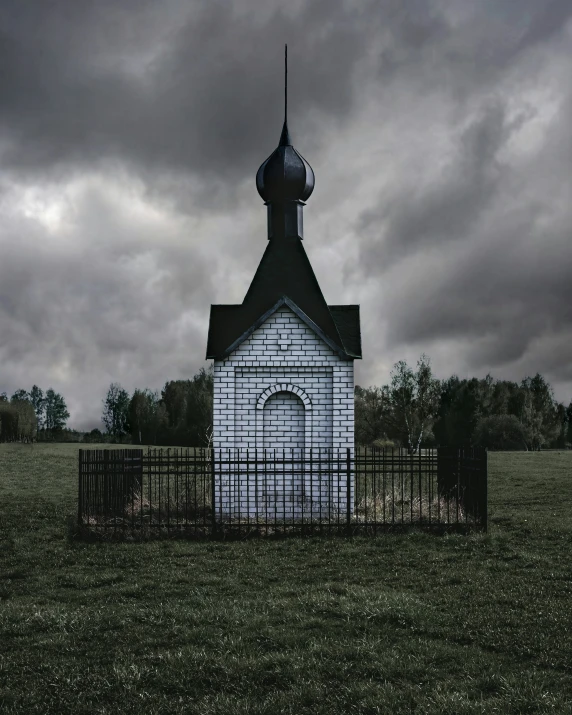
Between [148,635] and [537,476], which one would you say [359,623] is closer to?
[148,635]

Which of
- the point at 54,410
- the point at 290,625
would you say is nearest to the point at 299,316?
the point at 290,625

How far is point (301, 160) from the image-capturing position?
1797 centimetres

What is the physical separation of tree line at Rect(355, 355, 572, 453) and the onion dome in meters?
32.1

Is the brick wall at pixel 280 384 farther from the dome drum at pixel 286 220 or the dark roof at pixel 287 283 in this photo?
the dome drum at pixel 286 220

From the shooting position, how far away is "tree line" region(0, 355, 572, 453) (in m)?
57.5

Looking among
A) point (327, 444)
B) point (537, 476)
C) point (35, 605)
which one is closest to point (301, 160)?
point (327, 444)

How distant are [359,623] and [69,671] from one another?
291 centimetres

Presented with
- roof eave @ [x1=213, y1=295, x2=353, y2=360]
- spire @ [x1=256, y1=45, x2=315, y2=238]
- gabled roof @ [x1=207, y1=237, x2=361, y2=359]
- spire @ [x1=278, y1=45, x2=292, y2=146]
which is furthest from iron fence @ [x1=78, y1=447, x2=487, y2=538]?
spire @ [x1=278, y1=45, x2=292, y2=146]

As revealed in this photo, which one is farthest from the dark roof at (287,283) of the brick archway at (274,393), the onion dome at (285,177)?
the brick archway at (274,393)

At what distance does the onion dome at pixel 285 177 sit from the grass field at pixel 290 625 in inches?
357

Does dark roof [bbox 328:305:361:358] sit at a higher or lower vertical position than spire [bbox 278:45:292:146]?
lower

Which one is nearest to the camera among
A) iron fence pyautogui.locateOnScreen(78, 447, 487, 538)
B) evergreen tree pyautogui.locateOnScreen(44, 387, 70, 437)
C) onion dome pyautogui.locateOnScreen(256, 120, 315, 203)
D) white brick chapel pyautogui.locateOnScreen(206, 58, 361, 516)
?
iron fence pyautogui.locateOnScreen(78, 447, 487, 538)

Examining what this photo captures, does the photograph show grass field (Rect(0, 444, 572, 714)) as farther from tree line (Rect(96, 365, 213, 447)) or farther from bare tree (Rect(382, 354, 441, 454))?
tree line (Rect(96, 365, 213, 447))

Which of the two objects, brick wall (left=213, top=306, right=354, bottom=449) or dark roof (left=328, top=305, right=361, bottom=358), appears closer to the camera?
brick wall (left=213, top=306, right=354, bottom=449)
